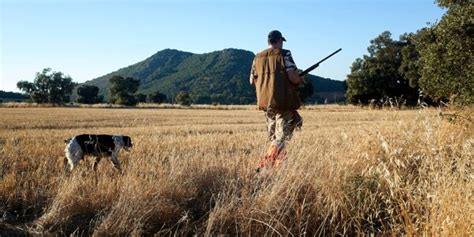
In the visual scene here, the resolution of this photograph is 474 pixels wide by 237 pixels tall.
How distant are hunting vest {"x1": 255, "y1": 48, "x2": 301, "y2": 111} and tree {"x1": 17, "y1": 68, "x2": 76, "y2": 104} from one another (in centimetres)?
8395

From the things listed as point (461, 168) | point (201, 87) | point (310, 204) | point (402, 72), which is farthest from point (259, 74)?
point (201, 87)

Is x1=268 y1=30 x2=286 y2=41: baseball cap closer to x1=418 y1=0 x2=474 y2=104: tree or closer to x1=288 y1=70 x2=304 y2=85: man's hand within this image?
x1=288 y1=70 x2=304 y2=85: man's hand

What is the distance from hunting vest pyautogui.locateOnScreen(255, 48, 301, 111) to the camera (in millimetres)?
6125

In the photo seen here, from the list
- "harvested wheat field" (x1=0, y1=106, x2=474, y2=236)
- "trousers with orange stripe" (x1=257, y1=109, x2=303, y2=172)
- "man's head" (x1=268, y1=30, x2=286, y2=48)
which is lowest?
"harvested wheat field" (x1=0, y1=106, x2=474, y2=236)

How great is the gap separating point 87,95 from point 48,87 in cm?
766

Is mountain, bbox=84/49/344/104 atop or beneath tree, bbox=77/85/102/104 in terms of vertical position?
atop

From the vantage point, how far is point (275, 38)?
6176mm

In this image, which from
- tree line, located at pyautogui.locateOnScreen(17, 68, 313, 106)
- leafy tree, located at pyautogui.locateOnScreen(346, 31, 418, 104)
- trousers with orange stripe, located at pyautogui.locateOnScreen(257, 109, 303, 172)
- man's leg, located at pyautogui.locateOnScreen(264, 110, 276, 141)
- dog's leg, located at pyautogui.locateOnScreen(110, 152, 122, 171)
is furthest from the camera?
tree line, located at pyautogui.locateOnScreen(17, 68, 313, 106)

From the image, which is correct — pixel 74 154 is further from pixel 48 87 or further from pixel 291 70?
pixel 48 87

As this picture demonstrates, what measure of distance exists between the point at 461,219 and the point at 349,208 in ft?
3.97

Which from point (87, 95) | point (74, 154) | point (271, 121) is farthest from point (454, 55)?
point (87, 95)

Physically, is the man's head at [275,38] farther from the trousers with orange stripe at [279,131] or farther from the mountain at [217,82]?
the mountain at [217,82]

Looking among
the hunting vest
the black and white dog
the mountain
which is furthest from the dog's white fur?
the mountain

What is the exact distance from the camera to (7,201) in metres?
4.50
